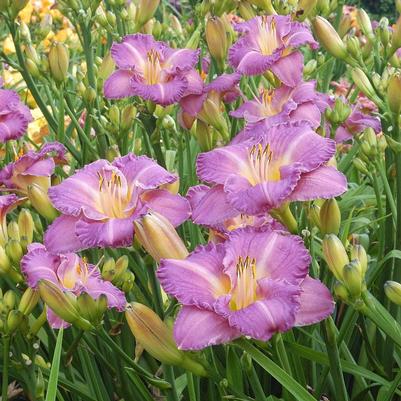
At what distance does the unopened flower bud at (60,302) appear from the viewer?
2.62 ft

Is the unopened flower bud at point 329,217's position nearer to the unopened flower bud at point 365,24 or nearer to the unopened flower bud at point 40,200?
the unopened flower bud at point 40,200

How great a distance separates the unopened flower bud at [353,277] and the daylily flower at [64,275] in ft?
0.93

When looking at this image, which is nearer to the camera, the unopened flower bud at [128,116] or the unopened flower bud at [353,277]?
the unopened flower bud at [353,277]

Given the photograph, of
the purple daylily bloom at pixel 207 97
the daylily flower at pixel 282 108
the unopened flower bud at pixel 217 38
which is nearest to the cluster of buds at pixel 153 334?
the daylily flower at pixel 282 108

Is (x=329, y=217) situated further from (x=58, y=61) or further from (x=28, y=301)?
(x=58, y=61)

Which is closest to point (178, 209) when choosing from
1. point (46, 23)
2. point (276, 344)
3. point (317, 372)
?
point (276, 344)

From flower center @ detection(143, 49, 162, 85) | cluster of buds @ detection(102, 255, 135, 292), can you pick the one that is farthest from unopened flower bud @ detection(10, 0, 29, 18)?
cluster of buds @ detection(102, 255, 135, 292)

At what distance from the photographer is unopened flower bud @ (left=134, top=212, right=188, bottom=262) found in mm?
783

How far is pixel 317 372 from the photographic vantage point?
3.87ft

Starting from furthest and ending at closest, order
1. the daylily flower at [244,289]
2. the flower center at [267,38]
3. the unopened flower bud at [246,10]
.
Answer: the unopened flower bud at [246,10]
the flower center at [267,38]
the daylily flower at [244,289]

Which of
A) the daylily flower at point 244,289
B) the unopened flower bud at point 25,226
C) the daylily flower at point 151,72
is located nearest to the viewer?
the daylily flower at point 244,289

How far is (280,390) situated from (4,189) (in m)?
0.61

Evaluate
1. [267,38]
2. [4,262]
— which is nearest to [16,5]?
[267,38]

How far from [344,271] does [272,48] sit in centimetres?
59
